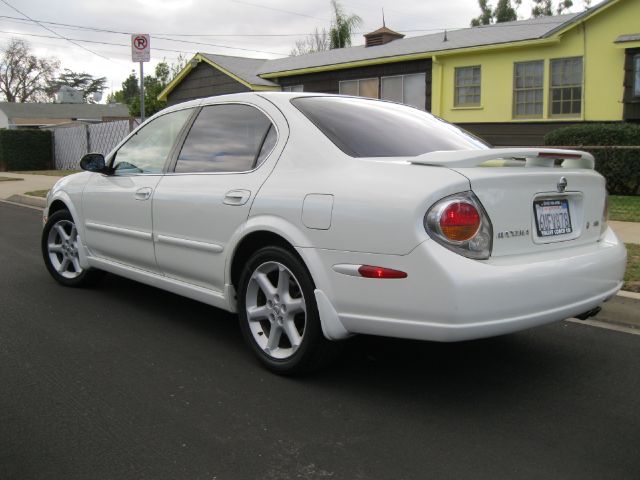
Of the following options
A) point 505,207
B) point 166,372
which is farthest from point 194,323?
point 505,207

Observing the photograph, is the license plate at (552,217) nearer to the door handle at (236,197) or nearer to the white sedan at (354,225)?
the white sedan at (354,225)

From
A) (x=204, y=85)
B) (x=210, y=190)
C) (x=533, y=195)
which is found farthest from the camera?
(x=204, y=85)

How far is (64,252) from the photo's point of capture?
19.0 feet

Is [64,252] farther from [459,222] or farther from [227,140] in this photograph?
[459,222]

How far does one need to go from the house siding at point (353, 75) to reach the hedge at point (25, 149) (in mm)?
10652

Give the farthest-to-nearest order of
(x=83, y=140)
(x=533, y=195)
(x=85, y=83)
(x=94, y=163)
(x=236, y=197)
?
(x=85, y=83) < (x=83, y=140) < (x=94, y=163) < (x=236, y=197) < (x=533, y=195)

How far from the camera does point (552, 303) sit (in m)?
3.22

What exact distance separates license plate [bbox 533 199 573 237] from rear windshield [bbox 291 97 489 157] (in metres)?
0.75

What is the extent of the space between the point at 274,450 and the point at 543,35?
16.3 m

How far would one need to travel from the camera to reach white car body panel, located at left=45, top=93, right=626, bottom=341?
2990 millimetres

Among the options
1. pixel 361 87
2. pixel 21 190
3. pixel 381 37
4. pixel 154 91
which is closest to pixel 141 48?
pixel 21 190

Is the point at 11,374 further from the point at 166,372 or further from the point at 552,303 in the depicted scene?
the point at 552,303

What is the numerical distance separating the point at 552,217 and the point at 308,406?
1.61 meters

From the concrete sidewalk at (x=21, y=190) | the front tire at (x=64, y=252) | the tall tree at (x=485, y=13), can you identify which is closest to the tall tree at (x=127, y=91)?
the tall tree at (x=485, y=13)
